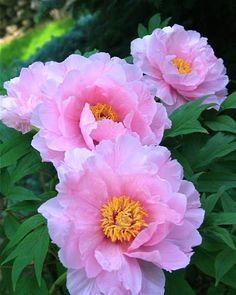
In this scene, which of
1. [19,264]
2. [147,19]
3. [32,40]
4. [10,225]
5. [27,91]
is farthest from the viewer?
[32,40]

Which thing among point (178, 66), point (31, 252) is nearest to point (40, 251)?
point (31, 252)

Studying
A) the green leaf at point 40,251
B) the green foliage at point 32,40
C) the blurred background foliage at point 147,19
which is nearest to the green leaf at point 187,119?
the green leaf at point 40,251

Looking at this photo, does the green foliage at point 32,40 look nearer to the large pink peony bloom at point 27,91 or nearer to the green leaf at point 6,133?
the green leaf at point 6,133

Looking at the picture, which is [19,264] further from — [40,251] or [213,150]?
[213,150]

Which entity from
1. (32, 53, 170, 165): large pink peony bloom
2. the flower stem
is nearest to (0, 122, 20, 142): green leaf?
(32, 53, 170, 165): large pink peony bloom

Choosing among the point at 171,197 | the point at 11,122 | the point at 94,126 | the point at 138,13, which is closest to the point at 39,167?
the point at 11,122

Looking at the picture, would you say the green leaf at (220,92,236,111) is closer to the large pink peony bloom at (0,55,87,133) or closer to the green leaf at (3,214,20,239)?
the large pink peony bloom at (0,55,87,133)

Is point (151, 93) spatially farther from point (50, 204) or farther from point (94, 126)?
point (50, 204)
